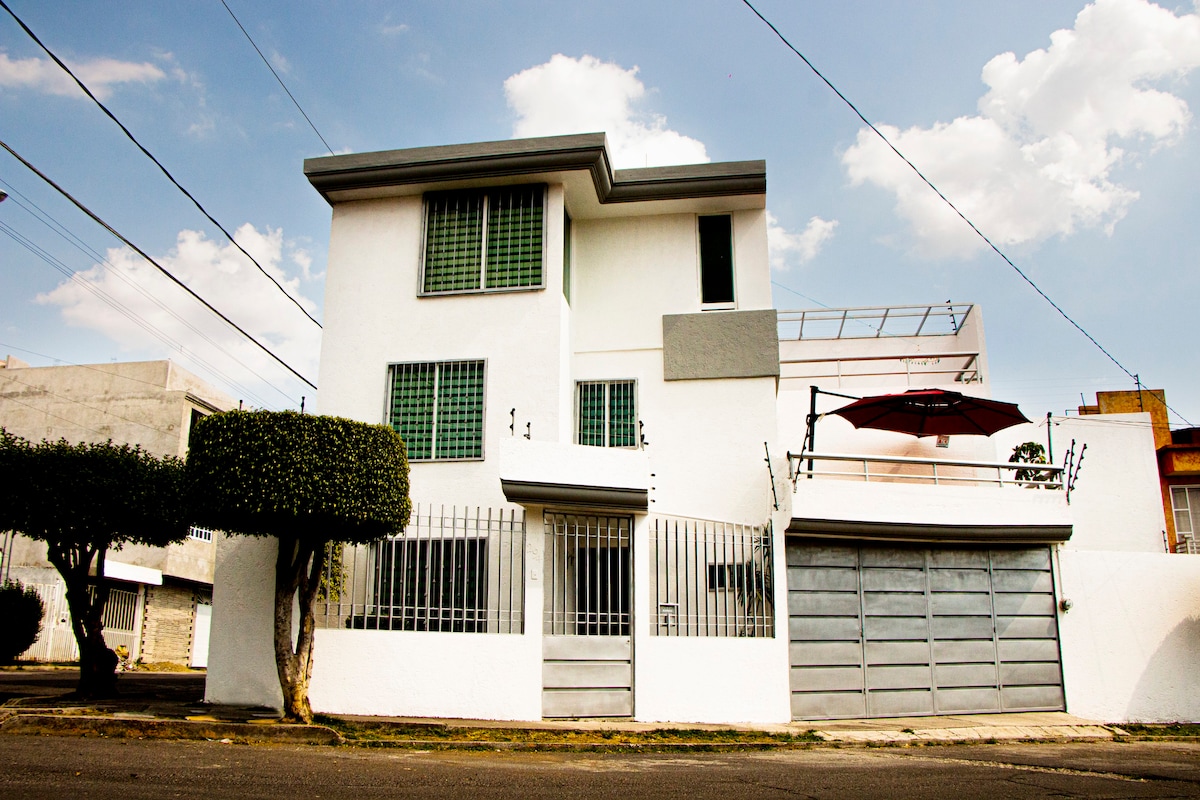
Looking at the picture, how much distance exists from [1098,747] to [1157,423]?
11.4 metres

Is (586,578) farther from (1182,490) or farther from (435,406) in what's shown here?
(1182,490)

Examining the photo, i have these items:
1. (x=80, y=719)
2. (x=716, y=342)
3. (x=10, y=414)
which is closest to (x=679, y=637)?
(x=716, y=342)

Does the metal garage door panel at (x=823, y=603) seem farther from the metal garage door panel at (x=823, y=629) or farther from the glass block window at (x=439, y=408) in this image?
the glass block window at (x=439, y=408)

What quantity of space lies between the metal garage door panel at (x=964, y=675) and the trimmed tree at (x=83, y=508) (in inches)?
448

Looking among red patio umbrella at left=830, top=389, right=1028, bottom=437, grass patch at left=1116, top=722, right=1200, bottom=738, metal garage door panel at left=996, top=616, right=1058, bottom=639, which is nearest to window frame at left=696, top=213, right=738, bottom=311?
red patio umbrella at left=830, top=389, right=1028, bottom=437

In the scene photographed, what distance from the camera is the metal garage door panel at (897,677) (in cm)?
1295

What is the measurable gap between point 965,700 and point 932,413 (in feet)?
14.1

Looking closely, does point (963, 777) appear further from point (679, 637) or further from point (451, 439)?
point (451, 439)

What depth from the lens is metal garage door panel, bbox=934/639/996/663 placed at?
13273 millimetres

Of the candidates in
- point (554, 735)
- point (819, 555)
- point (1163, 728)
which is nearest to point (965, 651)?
point (819, 555)

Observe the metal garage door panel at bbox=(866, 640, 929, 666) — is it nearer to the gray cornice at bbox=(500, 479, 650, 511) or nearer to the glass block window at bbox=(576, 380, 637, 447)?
the gray cornice at bbox=(500, 479, 650, 511)

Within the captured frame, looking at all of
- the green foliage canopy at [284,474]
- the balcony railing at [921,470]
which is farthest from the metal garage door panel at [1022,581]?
the green foliage canopy at [284,474]

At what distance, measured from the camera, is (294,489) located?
10.2m

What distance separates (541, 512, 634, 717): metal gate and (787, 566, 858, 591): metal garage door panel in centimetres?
239
